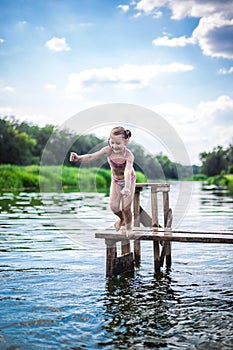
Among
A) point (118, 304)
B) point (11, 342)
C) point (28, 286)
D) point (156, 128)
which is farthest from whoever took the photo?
point (156, 128)

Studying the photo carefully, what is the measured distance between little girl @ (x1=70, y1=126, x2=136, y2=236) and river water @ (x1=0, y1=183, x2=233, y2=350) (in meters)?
1.07

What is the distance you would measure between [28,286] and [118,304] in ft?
5.32

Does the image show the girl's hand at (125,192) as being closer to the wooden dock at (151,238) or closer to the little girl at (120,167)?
the little girl at (120,167)

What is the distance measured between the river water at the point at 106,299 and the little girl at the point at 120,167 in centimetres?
107

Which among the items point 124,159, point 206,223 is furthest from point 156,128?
point 206,223

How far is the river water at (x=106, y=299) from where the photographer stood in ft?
18.0

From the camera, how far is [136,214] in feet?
31.7

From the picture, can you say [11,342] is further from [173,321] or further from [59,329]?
[173,321]

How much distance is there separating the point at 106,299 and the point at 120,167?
2102 mm

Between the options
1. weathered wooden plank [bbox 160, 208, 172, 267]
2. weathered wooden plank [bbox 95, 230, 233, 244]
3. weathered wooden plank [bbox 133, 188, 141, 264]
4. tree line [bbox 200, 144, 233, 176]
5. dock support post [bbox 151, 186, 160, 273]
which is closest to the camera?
weathered wooden plank [bbox 95, 230, 233, 244]

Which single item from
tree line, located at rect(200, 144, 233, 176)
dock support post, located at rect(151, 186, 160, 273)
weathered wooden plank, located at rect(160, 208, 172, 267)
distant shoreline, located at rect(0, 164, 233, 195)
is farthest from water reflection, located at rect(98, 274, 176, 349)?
tree line, located at rect(200, 144, 233, 176)

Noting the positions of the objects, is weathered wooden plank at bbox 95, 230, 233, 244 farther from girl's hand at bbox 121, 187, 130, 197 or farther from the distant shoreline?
the distant shoreline

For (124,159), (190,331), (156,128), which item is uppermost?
(156,128)

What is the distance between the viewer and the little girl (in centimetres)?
784
